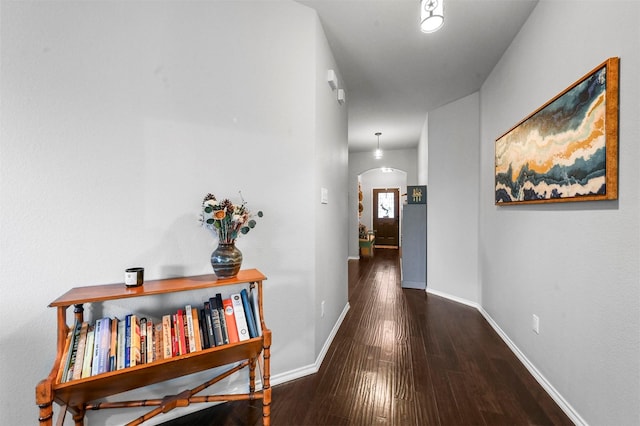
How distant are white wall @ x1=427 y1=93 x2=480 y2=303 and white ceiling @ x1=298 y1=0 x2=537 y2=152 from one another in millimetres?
286

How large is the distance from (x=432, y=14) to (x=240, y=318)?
1966 millimetres

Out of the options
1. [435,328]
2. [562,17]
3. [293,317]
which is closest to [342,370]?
[293,317]

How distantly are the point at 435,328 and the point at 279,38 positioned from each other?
118 inches

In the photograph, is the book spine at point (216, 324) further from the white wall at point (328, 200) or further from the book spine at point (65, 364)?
the white wall at point (328, 200)

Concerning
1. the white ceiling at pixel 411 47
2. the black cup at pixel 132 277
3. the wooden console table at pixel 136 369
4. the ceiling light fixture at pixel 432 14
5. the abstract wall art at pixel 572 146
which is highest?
the white ceiling at pixel 411 47

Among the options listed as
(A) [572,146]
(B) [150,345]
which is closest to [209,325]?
(B) [150,345]

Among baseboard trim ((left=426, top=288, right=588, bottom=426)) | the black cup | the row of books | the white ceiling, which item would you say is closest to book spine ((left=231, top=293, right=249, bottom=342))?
the row of books

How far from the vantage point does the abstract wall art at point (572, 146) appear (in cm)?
128

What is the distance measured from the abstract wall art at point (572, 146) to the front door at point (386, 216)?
282 inches

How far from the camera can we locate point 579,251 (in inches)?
59.9

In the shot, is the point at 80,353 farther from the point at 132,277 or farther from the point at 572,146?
the point at 572,146

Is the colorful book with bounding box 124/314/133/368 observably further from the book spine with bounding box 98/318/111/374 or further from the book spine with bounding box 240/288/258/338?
the book spine with bounding box 240/288/258/338

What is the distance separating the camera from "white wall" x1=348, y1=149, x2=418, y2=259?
21.5 ft

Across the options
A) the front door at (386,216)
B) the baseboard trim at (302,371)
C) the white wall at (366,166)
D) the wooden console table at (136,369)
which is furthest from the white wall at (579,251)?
the front door at (386,216)
